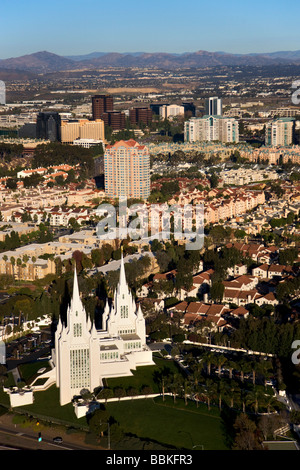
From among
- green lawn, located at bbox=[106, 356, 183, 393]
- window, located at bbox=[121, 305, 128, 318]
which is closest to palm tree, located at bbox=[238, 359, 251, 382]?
green lawn, located at bbox=[106, 356, 183, 393]

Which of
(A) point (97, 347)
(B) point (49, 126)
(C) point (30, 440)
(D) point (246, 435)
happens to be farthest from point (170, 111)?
(D) point (246, 435)

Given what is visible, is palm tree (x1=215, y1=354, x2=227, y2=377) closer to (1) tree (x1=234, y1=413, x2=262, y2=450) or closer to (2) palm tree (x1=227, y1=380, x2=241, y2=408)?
(2) palm tree (x1=227, y1=380, x2=241, y2=408)

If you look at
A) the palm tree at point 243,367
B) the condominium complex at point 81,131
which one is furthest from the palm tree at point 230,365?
the condominium complex at point 81,131

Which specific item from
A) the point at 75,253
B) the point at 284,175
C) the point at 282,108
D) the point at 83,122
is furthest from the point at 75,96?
the point at 75,253

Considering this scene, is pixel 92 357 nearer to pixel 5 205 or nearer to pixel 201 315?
pixel 201 315

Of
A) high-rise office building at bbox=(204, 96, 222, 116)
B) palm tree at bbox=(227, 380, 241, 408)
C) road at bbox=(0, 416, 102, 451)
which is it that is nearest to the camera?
road at bbox=(0, 416, 102, 451)

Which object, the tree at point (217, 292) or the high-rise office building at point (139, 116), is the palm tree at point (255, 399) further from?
the high-rise office building at point (139, 116)
